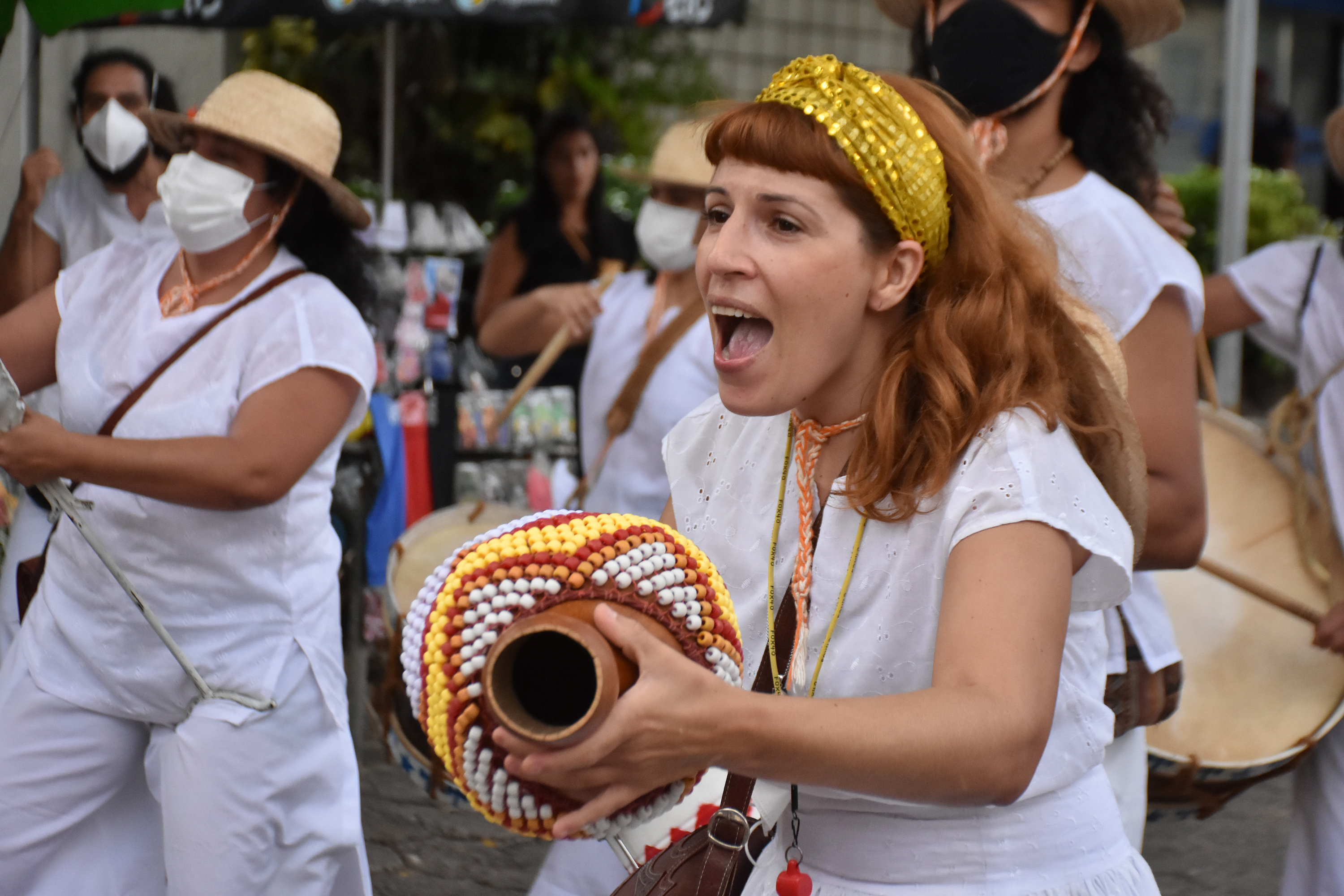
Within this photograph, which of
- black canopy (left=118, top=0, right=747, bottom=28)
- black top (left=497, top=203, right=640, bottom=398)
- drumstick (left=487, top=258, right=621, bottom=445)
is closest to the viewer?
drumstick (left=487, top=258, right=621, bottom=445)

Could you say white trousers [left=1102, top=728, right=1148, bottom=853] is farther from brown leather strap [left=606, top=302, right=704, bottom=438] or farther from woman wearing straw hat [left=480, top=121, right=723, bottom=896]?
brown leather strap [left=606, top=302, right=704, bottom=438]

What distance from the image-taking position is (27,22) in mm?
3270

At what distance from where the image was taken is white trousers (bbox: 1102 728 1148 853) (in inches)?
101

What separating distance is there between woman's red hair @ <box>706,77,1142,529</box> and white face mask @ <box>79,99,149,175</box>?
3016 millimetres

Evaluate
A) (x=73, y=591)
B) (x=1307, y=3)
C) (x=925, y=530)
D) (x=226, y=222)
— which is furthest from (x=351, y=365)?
(x=1307, y=3)

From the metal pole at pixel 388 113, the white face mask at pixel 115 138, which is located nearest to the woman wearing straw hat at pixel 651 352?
the white face mask at pixel 115 138

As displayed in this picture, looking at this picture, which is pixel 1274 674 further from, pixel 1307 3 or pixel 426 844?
pixel 1307 3

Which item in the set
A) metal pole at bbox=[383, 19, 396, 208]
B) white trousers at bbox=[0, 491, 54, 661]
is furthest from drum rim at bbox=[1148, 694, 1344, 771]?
metal pole at bbox=[383, 19, 396, 208]

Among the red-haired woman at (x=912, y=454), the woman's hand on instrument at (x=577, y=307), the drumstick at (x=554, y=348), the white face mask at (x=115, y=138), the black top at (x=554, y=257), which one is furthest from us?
the black top at (x=554, y=257)

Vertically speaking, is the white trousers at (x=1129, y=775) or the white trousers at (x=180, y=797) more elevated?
the white trousers at (x=1129, y=775)

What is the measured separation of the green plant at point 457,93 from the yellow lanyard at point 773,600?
6216 mm

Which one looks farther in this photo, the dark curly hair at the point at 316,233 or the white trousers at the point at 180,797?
the dark curly hair at the point at 316,233

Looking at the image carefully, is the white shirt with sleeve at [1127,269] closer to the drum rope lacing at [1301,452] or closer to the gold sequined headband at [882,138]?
the gold sequined headband at [882,138]

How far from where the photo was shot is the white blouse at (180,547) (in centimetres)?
297
